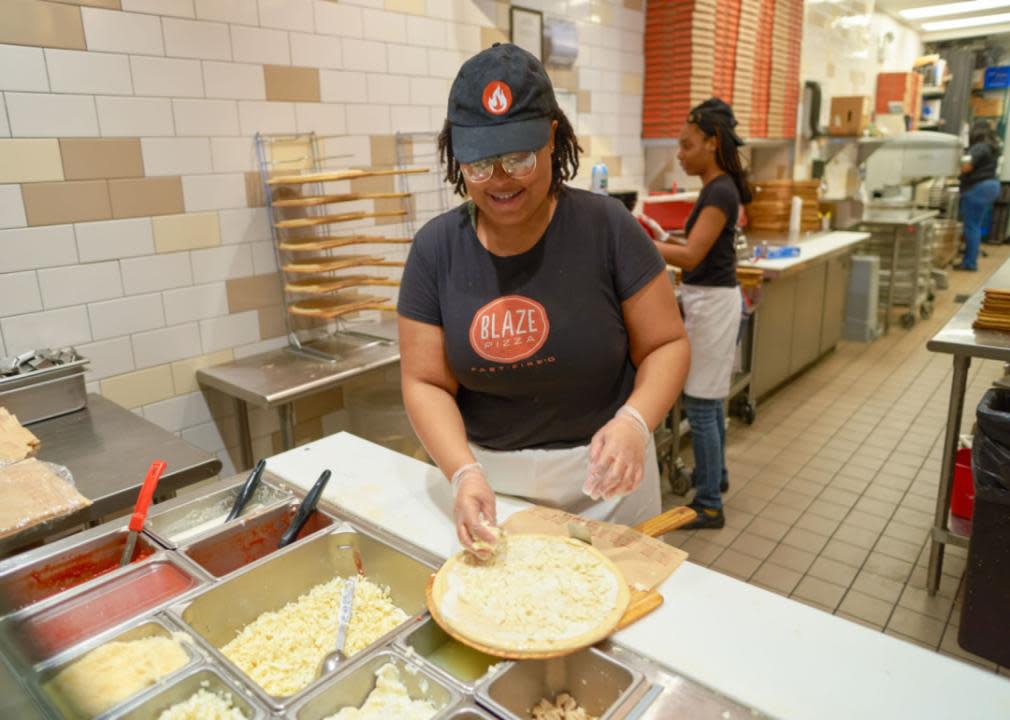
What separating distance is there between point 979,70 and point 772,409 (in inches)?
389

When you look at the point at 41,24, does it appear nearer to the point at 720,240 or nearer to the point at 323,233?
the point at 323,233

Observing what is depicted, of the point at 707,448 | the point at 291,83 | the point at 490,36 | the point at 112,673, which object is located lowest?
the point at 707,448

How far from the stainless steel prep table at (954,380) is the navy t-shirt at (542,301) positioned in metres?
1.58

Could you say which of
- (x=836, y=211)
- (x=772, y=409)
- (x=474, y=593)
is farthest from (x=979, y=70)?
(x=474, y=593)

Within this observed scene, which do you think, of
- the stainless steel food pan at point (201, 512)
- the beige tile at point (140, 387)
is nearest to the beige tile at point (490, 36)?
the beige tile at point (140, 387)

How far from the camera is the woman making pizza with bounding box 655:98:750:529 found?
308cm

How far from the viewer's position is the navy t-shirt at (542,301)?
4.90 ft

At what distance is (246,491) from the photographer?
1.55 m

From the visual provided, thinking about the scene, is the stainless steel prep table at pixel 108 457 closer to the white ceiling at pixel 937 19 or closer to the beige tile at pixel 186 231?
the beige tile at pixel 186 231

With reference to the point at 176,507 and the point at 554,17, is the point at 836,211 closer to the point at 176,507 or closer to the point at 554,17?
the point at 554,17

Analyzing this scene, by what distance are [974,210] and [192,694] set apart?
10.8m

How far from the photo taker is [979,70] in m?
11.3

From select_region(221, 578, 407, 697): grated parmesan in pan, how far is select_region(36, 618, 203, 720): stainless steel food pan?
9 cm

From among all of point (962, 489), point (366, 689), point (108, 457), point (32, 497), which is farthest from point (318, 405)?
point (962, 489)
